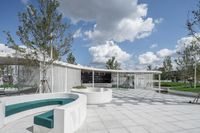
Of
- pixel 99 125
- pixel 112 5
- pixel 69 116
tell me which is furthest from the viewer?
pixel 112 5

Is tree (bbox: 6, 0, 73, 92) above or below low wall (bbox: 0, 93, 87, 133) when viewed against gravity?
above

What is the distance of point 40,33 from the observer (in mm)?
10141

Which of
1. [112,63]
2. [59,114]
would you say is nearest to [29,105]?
[59,114]

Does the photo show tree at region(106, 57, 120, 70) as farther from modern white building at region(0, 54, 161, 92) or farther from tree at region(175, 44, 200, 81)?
tree at region(175, 44, 200, 81)

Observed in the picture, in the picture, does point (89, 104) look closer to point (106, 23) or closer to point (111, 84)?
point (106, 23)

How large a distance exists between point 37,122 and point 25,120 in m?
1.70

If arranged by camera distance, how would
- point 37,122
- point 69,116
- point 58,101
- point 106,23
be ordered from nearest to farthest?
point 69,116
point 37,122
point 58,101
point 106,23

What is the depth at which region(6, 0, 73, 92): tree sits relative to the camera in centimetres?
999

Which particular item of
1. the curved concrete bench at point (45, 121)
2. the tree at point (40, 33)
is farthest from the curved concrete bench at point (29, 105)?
the tree at point (40, 33)

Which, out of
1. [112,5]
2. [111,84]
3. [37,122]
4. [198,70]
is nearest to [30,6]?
[112,5]

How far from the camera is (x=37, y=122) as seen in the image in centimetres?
470

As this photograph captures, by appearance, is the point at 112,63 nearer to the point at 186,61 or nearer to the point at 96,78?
the point at 96,78

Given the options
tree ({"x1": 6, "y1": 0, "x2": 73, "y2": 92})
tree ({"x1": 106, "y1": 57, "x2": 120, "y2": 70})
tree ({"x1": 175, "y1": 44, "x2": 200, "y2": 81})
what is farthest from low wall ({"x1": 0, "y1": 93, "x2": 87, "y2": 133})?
tree ({"x1": 106, "y1": 57, "x2": 120, "y2": 70})

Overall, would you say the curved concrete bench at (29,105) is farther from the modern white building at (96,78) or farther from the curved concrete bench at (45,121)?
the modern white building at (96,78)
